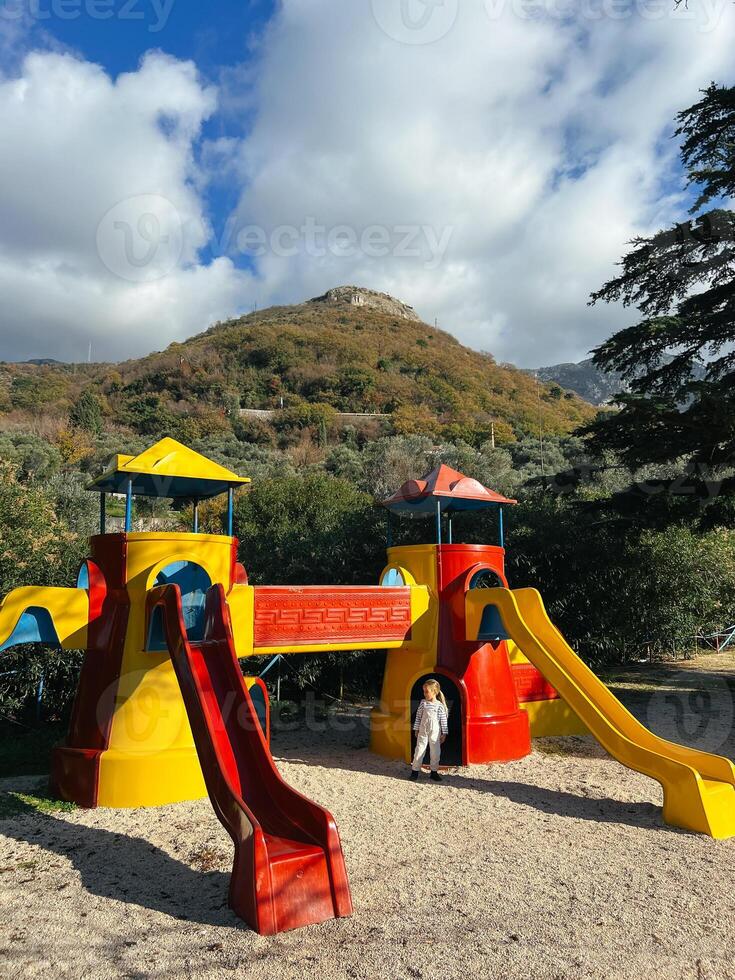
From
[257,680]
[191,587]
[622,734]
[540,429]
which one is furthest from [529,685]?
[540,429]

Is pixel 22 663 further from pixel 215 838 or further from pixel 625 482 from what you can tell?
pixel 625 482

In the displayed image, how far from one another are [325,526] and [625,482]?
18626 millimetres

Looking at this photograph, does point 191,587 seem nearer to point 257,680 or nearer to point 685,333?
point 257,680

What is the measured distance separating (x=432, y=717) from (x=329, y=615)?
1.83 metres

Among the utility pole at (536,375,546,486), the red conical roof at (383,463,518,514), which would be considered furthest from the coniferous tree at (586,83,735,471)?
the utility pole at (536,375,546,486)

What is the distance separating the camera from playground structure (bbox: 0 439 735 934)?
5227 mm

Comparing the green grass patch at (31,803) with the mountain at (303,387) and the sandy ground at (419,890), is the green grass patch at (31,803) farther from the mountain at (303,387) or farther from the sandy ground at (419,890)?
the mountain at (303,387)

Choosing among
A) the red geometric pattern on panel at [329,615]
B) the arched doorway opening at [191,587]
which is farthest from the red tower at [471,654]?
the arched doorway opening at [191,587]

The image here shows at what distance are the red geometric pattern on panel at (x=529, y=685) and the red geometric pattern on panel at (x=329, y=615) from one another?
7.99 ft

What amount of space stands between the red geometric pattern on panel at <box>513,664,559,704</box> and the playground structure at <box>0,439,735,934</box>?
0.07 feet

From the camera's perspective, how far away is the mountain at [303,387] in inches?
2141

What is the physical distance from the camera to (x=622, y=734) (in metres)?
7.44

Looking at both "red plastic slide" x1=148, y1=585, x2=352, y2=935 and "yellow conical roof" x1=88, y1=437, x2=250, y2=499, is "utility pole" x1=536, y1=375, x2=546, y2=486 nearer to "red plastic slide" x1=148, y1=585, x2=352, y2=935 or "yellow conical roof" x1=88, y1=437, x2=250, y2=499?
"yellow conical roof" x1=88, y1=437, x2=250, y2=499

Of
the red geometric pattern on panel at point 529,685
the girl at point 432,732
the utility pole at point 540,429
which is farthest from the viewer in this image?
the utility pole at point 540,429
